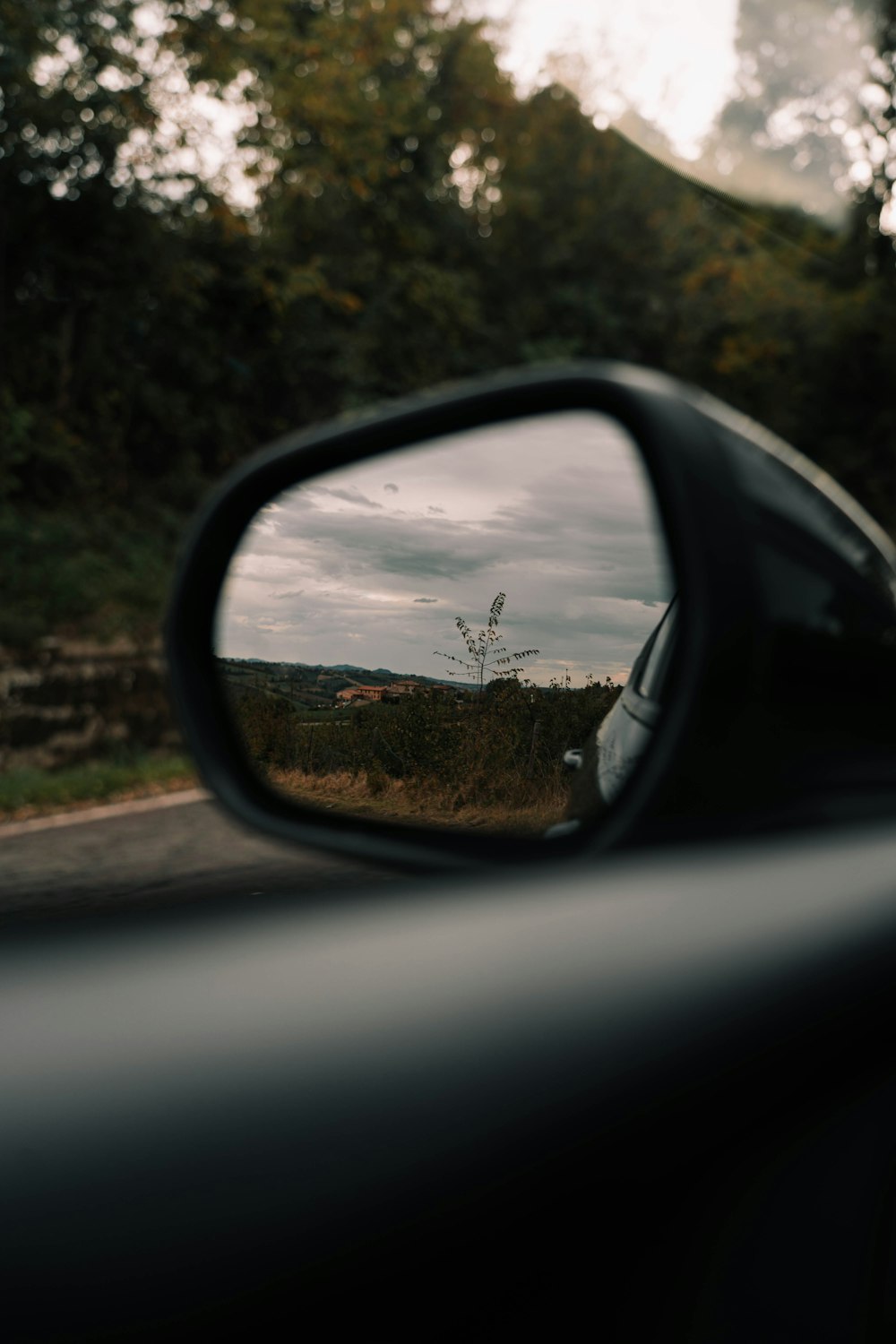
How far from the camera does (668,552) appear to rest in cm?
134

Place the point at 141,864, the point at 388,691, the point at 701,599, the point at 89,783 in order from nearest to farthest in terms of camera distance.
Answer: the point at 701,599 < the point at 388,691 < the point at 141,864 < the point at 89,783

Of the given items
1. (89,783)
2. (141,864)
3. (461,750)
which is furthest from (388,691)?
(89,783)

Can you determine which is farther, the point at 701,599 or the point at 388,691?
the point at 388,691

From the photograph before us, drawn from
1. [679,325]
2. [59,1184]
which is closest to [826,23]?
[59,1184]

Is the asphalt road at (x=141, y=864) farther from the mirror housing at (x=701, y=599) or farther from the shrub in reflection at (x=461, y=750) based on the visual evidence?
the mirror housing at (x=701, y=599)

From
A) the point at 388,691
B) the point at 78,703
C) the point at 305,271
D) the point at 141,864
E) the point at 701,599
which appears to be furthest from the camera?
the point at 305,271

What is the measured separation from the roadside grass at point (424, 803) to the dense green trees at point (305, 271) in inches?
395

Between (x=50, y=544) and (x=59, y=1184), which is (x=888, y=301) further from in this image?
(x=59, y=1184)

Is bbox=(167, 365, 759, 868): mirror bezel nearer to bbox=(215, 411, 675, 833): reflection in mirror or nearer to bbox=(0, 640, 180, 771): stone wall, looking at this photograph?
bbox=(215, 411, 675, 833): reflection in mirror

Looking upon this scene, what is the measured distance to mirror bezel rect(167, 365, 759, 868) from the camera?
1.28m

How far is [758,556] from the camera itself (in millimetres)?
1285

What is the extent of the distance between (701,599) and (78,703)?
10813 millimetres

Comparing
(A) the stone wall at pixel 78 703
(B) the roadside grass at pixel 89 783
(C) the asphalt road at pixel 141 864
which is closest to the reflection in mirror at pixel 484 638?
(C) the asphalt road at pixel 141 864

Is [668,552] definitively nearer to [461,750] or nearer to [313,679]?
[461,750]
